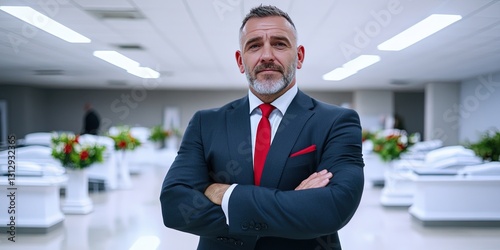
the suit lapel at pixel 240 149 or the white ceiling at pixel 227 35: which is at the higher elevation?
the white ceiling at pixel 227 35

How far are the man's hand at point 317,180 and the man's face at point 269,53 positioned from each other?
0.28 m

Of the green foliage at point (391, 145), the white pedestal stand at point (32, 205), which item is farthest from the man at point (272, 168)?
the green foliage at point (391, 145)

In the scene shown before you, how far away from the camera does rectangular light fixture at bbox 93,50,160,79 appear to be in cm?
806

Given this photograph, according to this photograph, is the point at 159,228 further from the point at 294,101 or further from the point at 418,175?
the point at 294,101

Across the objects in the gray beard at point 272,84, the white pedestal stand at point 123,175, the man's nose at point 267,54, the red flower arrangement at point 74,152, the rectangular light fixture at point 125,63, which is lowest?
the white pedestal stand at point 123,175

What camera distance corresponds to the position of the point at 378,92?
658 inches

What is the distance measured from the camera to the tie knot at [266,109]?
1.36 m

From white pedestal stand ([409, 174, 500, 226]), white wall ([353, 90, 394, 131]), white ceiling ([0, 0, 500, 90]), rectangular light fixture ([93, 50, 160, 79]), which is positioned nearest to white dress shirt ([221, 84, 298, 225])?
white ceiling ([0, 0, 500, 90])

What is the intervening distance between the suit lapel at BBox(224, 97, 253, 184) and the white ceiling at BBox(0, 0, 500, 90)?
3273 millimetres

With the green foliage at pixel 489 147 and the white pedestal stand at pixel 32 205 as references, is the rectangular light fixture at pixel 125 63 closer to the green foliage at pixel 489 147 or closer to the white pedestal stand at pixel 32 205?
the white pedestal stand at pixel 32 205

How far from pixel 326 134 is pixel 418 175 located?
16.0ft

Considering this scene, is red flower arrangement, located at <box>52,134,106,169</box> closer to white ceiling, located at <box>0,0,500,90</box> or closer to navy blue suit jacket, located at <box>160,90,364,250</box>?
white ceiling, located at <box>0,0,500,90</box>

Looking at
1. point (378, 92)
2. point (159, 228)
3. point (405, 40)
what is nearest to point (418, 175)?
point (405, 40)

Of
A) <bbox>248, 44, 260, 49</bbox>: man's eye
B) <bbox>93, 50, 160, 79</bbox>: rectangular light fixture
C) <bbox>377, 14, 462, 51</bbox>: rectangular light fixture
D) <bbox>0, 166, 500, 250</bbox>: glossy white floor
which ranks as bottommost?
<bbox>0, 166, 500, 250</bbox>: glossy white floor
